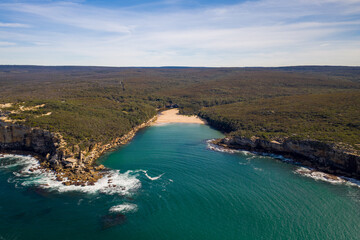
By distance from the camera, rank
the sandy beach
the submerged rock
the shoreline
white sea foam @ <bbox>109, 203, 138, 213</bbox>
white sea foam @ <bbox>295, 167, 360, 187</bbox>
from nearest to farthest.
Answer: the submerged rock → white sea foam @ <bbox>109, 203, 138, 213</bbox> → white sea foam @ <bbox>295, 167, 360, 187</bbox> → the shoreline → the sandy beach

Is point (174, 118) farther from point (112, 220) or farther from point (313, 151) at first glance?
point (112, 220)

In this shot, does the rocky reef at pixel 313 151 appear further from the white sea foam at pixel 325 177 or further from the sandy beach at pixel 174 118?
the sandy beach at pixel 174 118

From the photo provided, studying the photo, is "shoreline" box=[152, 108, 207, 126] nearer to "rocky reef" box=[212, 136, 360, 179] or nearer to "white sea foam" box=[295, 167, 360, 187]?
"rocky reef" box=[212, 136, 360, 179]

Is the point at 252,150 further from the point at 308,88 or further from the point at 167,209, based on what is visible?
the point at 308,88

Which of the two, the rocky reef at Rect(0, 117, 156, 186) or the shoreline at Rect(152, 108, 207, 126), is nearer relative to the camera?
the rocky reef at Rect(0, 117, 156, 186)

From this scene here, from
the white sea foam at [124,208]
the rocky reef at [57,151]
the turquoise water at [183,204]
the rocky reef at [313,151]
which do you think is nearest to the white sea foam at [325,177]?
the rocky reef at [313,151]

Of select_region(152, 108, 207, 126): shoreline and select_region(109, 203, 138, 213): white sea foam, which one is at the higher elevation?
select_region(152, 108, 207, 126): shoreline

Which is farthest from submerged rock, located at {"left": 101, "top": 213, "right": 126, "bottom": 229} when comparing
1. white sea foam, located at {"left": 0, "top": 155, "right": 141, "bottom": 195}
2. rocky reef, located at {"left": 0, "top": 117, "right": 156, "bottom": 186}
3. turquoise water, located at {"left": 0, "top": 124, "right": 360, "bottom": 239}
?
rocky reef, located at {"left": 0, "top": 117, "right": 156, "bottom": 186}
